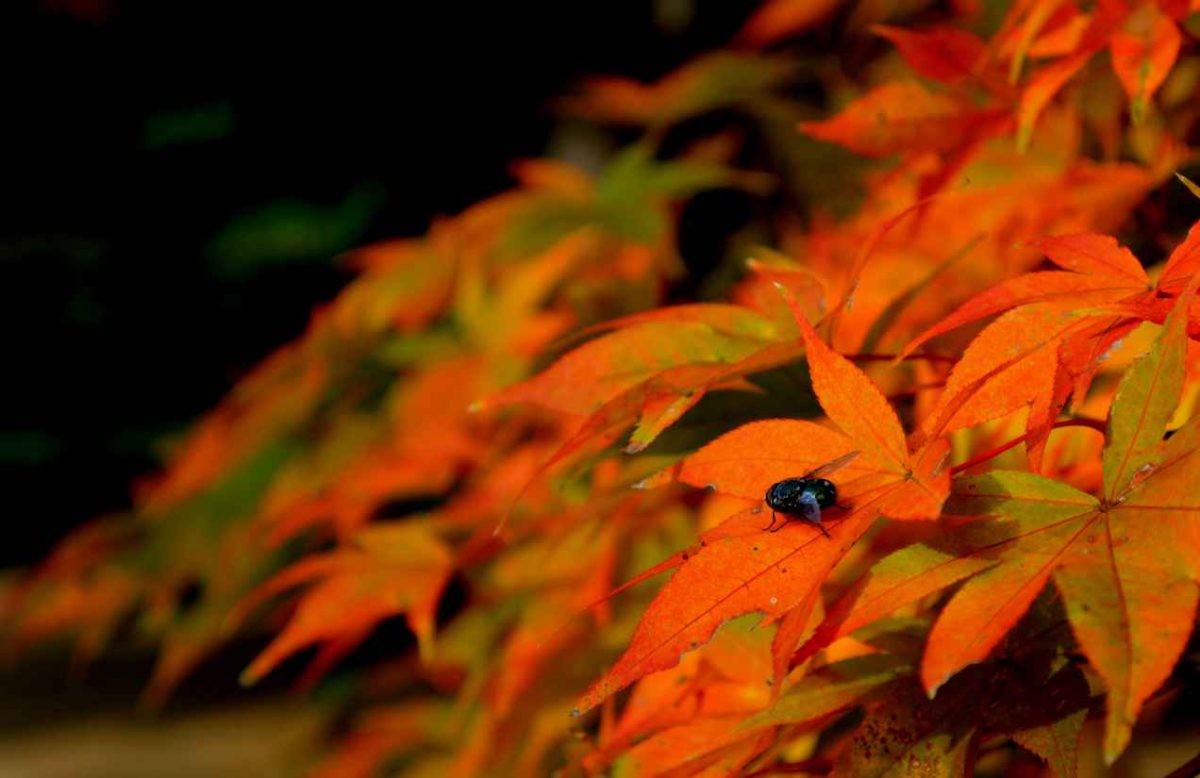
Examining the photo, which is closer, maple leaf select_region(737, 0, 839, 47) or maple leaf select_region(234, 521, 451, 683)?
maple leaf select_region(234, 521, 451, 683)

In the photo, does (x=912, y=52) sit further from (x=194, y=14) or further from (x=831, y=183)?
(x=194, y=14)

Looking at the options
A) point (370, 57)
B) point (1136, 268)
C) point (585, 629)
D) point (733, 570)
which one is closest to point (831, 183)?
point (585, 629)

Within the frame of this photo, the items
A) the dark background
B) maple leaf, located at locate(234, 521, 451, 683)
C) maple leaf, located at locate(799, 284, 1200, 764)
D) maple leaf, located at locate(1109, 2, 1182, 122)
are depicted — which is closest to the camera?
maple leaf, located at locate(799, 284, 1200, 764)

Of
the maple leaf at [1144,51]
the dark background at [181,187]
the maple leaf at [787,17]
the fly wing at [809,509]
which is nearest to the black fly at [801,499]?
the fly wing at [809,509]

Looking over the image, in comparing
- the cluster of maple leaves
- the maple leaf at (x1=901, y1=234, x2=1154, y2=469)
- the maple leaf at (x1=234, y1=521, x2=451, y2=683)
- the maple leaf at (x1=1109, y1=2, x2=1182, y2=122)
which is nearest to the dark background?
the cluster of maple leaves

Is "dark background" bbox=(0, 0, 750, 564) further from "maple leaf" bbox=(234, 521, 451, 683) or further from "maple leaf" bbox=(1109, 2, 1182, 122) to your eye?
"maple leaf" bbox=(1109, 2, 1182, 122)

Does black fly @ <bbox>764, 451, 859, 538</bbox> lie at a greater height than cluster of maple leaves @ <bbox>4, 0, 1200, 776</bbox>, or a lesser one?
greater
